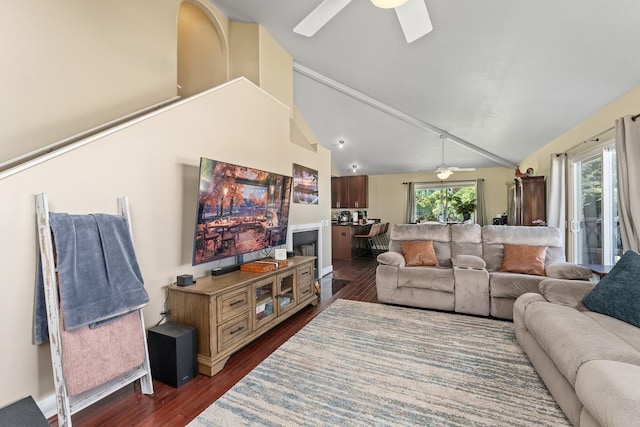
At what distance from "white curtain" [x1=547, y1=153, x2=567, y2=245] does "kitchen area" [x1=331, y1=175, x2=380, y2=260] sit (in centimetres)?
388

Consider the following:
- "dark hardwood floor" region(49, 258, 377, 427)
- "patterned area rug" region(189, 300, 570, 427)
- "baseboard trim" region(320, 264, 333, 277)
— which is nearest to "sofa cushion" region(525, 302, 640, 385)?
"patterned area rug" region(189, 300, 570, 427)

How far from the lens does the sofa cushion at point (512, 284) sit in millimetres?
2893

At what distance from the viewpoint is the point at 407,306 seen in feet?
11.3

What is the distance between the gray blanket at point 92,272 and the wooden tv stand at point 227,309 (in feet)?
1.23

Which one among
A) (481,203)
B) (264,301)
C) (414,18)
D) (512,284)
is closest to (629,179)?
(512,284)

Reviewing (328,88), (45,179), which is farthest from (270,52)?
(45,179)

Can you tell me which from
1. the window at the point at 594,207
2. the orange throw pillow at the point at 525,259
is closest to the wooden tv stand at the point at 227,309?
the orange throw pillow at the point at 525,259

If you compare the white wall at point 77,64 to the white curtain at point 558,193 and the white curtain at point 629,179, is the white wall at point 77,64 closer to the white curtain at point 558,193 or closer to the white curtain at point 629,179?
the white curtain at point 629,179

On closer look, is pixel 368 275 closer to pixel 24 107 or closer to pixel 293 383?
pixel 293 383

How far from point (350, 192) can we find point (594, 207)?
5741mm

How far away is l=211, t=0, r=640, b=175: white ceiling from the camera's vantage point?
214 cm

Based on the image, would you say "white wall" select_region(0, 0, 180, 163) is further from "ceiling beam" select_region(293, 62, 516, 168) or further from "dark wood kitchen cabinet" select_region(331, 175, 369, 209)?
"dark wood kitchen cabinet" select_region(331, 175, 369, 209)

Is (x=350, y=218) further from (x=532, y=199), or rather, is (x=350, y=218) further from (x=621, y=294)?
(x=621, y=294)

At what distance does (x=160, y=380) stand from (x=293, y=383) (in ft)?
3.12
